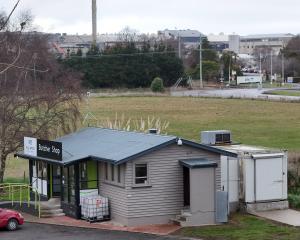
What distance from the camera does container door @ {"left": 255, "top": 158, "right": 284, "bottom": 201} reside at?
29.3m

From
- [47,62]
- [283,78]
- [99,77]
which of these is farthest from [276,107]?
[283,78]

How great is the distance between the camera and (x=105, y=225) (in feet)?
88.9

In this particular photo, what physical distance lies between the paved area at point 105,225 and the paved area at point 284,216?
12.9 feet

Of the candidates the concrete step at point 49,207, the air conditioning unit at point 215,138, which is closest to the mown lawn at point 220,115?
the air conditioning unit at point 215,138

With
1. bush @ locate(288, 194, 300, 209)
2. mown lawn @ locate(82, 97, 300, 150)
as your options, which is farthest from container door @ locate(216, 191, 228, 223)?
mown lawn @ locate(82, 97, 300, 150)

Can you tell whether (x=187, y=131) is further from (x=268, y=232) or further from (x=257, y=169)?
(x=268, y=232)

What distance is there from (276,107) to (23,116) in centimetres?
5032

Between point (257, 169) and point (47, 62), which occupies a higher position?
point (47, 62)

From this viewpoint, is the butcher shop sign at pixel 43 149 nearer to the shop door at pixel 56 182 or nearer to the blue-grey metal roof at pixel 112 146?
the blue-grey metal roof at pixel 112 146

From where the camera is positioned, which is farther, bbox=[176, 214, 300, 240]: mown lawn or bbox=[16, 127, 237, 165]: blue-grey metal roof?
bbox=[16, 127, 237, 165]: blue-grey metal roof

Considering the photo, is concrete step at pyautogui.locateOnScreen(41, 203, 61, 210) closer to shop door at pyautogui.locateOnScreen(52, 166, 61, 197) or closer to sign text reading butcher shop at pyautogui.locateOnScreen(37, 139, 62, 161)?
shop door at pyautogui.locateOnScreen(52, 166, 61, 197)

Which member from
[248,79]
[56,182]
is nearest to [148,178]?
[56,182]

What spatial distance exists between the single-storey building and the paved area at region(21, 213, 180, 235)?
29 centimetres

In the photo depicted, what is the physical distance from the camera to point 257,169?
29.3 meters
